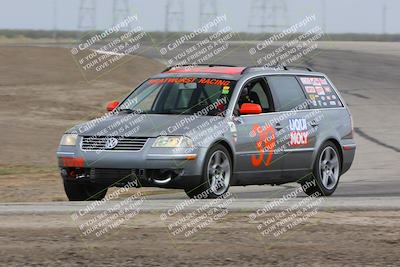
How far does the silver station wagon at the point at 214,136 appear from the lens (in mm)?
12523

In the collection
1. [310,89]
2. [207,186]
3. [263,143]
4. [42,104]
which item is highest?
[310,89]

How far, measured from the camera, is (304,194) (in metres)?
15.1

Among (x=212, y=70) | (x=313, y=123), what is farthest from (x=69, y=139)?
(x=313, y=123)

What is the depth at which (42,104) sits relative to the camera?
31.0 m

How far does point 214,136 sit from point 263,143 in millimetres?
1023

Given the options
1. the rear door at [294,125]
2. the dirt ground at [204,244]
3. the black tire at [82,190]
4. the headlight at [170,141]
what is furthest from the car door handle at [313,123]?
the dirt ground at [204,244]

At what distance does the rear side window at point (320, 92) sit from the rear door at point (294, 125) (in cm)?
19

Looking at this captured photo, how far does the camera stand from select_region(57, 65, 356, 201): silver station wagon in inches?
493

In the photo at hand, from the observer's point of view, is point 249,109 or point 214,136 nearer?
point 214,136

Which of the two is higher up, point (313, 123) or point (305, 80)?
point (305, 80)

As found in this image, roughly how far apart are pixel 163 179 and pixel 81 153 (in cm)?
105

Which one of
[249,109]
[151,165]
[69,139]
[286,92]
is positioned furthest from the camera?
[286,92]

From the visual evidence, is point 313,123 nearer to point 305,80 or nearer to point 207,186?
point 305,80

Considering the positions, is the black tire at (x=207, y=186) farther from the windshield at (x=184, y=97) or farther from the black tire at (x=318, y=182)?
the black tire at (x=318, y=182)
